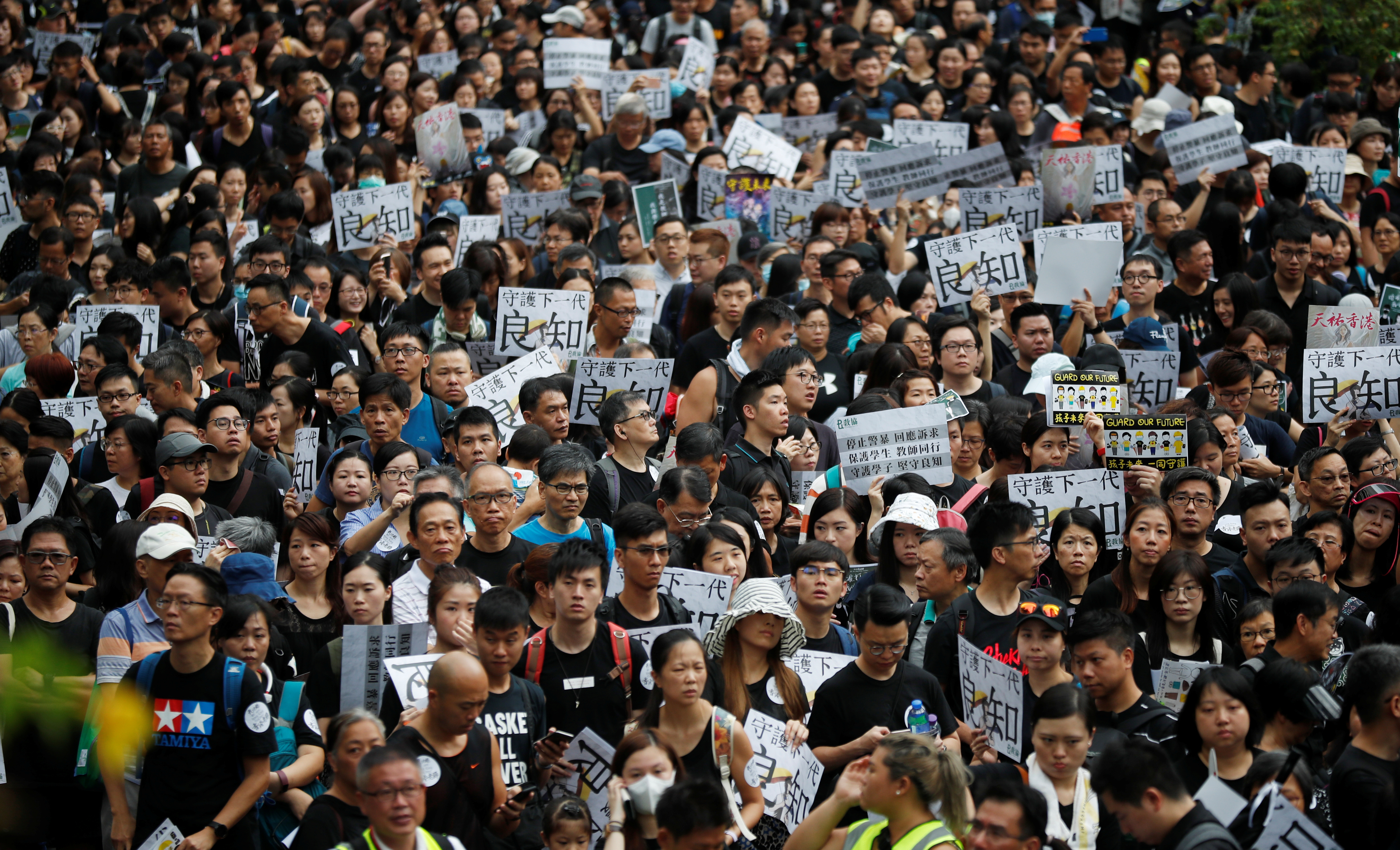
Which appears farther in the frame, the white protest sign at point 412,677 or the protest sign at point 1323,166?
the protest sign at point 1323,166

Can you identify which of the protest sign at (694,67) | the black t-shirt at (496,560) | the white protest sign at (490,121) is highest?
the protest sign at (694,67)

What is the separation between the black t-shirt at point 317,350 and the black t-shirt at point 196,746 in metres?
4.32

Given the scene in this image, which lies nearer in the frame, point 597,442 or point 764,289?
point 597,442

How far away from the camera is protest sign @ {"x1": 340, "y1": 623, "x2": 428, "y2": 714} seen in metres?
6.02

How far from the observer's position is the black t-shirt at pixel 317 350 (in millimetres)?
9984

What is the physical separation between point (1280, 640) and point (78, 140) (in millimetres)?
11977

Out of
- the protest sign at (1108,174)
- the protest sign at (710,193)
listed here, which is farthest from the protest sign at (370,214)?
the protest sign at (1108,174)

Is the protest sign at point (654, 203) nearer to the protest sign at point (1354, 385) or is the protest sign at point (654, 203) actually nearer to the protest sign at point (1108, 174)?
the protest sign at point (1108, 174)

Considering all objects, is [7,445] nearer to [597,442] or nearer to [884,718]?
[597,442]

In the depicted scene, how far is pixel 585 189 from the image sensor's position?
1310 centimetres

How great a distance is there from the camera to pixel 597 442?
31.2 feet

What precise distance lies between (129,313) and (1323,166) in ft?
31.7

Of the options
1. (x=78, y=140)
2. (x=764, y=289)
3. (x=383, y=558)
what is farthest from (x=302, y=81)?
(x=383, y=558)

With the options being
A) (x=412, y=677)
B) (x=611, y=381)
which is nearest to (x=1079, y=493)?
(x=611, y=381)
